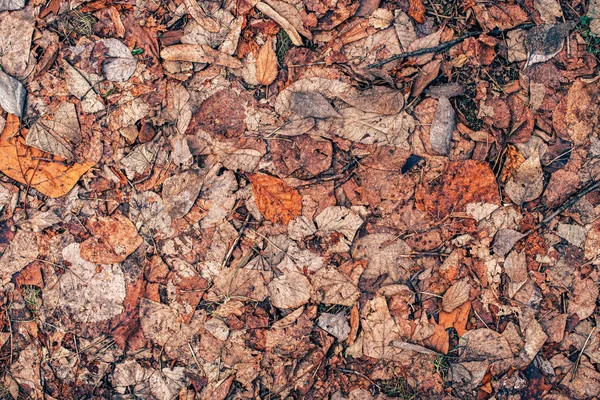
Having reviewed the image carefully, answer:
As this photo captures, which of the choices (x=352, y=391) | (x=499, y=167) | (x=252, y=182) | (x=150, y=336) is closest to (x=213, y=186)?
(x=252, y=182)

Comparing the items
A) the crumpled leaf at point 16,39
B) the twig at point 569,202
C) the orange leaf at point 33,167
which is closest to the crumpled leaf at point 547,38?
the twig at point 569,202

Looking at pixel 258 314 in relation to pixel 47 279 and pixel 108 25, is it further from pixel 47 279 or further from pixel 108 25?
pixel 108 25

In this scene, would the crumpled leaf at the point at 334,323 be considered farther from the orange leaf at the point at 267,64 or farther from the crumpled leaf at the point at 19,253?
the crumpled leaf at the point at 19,253

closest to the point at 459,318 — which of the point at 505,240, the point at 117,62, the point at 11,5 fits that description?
the point at 505,240

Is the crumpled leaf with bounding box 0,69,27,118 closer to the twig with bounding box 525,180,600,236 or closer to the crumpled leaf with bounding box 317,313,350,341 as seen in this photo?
the crumpled leaf with bounding box 317,313,350,341

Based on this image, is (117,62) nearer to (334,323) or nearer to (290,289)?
(290,289)
